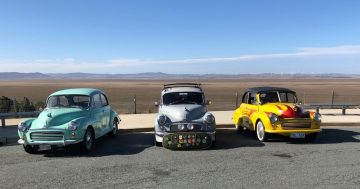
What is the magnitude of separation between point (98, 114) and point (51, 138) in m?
2.05

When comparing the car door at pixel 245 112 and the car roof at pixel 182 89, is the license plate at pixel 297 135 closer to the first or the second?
the car door at pixel 245 112

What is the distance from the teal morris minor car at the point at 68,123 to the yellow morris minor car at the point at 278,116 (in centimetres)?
484

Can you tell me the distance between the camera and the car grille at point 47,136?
978cm

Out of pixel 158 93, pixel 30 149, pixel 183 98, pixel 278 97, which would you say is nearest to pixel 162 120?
pixel 183 98

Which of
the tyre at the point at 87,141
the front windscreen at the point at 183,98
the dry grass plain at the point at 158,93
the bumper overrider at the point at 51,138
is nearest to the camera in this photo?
the bumper overrider at the point at 51,138

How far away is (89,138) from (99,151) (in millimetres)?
455

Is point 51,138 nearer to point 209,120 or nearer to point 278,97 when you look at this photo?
point 209,120

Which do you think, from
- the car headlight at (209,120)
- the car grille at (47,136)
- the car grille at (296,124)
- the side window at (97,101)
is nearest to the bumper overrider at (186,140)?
the car headlight at (209,120)

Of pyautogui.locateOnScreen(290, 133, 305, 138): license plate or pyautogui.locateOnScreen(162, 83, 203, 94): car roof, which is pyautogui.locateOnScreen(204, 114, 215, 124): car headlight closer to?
pyautogui.locateOnScreen(162, 83, 203, 94): car roof

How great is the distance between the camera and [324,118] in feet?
56.4

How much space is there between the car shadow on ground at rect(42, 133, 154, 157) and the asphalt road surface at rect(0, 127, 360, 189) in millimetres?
27

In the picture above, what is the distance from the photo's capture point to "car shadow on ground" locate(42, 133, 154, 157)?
Result: 1020 centimetres

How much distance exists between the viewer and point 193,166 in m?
8.52

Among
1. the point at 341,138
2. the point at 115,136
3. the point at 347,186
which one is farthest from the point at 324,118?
the point at 347,186
